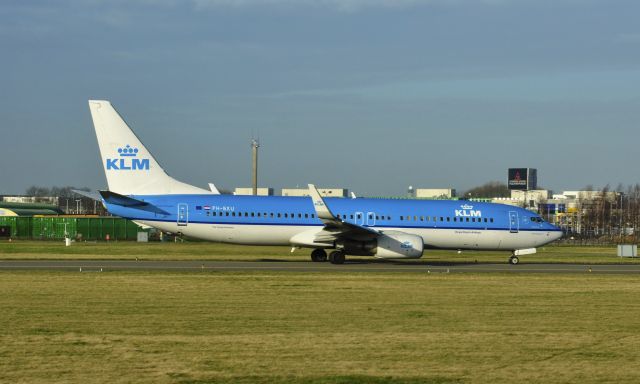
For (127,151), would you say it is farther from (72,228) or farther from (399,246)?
→ (72,228)

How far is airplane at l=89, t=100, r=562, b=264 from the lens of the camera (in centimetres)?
4188

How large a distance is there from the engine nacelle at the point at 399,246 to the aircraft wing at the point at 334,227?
535mm

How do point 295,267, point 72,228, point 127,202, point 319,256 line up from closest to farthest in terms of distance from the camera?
1. point 295,267
2. point 127,202
3. point 319,256
4. point 72,228

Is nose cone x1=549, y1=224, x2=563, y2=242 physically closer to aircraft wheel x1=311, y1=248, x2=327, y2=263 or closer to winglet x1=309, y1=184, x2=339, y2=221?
aircraft wheel x1=311, y1=248, x2=327, y2=263

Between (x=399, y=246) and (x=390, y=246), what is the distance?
46 cm

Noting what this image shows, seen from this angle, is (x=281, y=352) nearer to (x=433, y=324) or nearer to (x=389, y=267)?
(x=433, y=324)

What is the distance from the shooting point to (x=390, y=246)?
136ft

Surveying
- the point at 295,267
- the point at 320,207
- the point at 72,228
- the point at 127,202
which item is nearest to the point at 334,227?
the point at 320,207

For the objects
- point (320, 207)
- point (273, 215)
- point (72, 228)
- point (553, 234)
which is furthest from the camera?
point (72, 228)

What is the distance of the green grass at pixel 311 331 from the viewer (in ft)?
Answer: 48.0

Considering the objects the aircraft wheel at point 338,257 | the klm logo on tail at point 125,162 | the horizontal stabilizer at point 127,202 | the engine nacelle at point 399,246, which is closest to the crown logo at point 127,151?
the klm logo on tail at point 125,162

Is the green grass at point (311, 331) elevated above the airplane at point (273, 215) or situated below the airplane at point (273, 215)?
below

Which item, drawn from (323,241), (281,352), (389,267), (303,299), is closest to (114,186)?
(323,241)

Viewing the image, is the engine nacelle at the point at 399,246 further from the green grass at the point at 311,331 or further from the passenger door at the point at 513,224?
the green grass at the point at 311,331
